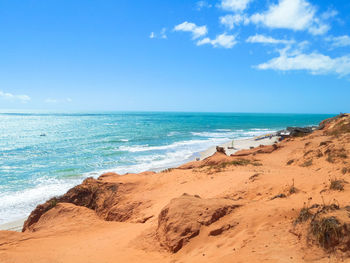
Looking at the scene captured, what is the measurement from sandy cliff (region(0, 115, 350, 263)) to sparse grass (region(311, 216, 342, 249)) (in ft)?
0.05

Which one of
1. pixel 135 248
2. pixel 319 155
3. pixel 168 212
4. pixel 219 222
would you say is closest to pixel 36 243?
pixel 135 248

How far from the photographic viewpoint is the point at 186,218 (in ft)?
21.1

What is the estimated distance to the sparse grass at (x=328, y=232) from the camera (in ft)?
13.8

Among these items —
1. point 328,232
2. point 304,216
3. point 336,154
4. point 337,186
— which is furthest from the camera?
point 336,154

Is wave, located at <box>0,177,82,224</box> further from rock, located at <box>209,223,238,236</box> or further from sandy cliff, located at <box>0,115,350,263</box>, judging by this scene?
rock, located at <box>209,223,238,236</box>

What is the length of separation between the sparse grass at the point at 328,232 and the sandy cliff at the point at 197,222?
0.02 m

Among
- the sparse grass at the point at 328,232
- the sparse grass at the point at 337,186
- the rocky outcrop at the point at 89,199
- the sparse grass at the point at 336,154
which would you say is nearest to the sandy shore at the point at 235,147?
the sparse grass at the point at 336,154

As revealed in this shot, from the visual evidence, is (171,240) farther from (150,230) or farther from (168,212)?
(150,230)

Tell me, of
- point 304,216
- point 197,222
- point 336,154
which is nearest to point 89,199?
point 197,222

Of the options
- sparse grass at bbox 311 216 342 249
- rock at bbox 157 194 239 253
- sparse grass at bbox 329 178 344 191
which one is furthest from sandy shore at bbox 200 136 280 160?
sparse grass at bbox 311 216 342 249

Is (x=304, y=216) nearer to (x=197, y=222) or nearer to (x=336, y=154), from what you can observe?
(x=197, y=222)

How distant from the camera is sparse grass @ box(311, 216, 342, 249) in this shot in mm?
4195

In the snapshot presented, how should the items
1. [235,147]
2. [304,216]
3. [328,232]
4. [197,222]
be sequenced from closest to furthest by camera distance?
[328,232] → [304,216] → [197,222] → [235,147]

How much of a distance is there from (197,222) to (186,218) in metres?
0.33
